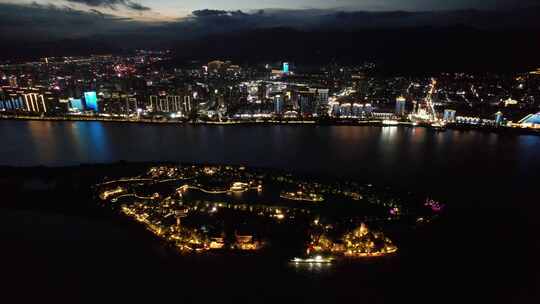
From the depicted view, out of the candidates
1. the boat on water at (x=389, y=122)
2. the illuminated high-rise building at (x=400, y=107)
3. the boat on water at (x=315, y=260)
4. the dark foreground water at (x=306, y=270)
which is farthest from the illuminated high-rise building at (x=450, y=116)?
the boat on water at (x=315, y=260)

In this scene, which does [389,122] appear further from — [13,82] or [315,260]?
[13,82]

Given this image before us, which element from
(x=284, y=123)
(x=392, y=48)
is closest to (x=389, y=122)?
(x=284, y=123)

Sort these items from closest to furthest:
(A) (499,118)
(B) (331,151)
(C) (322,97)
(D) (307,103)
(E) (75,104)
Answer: (B) (331,151) < (A) (499,118) < (E) (75,104) < (D) (307,103) < (C) (322,97)

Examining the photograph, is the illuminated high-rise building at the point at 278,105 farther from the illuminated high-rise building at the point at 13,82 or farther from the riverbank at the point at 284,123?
the illuminated high-rise building at the point at 13,82

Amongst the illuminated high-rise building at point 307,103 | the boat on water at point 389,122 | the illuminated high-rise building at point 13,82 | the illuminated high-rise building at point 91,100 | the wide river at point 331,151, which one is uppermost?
the illuminated high-rise building at point 13,82

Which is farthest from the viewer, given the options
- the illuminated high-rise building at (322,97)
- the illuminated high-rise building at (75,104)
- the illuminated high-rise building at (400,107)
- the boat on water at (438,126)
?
the illuminated high-rise building at (322,97)

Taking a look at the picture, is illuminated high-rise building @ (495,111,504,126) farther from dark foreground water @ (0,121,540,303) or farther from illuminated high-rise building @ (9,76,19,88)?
illuminated high-rise building @ (9,76,19,88)
